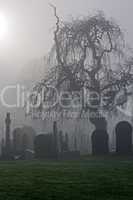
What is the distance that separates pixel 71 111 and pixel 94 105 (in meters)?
1.89

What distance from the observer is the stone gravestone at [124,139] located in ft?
66.3

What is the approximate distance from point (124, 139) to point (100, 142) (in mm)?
1704

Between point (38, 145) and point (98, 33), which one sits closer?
point (38, 145)

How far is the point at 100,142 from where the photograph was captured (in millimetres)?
21328

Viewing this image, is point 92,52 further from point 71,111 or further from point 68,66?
point 71,111

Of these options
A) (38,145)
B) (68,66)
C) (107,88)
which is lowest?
(38,145)

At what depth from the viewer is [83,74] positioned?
2420cm

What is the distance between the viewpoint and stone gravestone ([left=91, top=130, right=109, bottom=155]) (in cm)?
2127

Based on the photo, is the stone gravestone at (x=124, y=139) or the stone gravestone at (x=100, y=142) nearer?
the stone gravestone at (x=124, y=139)

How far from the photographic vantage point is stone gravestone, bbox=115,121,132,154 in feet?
66.3

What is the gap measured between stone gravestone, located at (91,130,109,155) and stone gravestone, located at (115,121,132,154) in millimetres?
1046

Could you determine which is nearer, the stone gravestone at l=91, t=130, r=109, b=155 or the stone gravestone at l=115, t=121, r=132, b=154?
the stone gravestone at l=115, t=121, r=132, b=154

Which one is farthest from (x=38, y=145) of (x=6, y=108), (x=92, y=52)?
(x=6, y=108)

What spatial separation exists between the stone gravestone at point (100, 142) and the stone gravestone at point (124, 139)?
3.43ft
